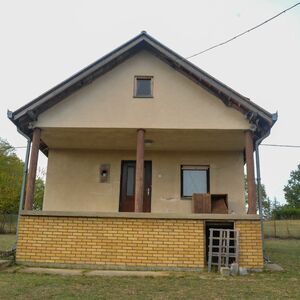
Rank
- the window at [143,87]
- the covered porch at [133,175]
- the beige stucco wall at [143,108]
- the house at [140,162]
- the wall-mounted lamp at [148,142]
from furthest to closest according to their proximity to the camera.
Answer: the covered porch at [133,175] → the wall-mounted lamp at [148,142] → the window at [143,87] → the beige stucco wall at [143,108] → the house at [140,162]

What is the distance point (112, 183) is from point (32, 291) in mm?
6327

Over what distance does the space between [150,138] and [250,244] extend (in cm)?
418

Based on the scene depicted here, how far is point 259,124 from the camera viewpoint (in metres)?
9.62

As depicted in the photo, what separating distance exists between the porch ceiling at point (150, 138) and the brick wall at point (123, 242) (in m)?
2.68

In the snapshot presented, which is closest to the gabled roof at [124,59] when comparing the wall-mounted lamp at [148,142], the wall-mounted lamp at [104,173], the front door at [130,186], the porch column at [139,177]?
the porch column at [139,177]

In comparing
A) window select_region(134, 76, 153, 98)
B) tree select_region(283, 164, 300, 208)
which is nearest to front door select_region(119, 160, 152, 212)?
window select_region(134, 76, 153, 98)

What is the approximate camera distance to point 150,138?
1051 cm

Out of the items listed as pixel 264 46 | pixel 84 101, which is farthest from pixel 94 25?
pixel 264 46

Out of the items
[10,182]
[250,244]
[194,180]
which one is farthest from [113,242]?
[10,182]

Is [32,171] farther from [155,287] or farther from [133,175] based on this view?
[155,287]

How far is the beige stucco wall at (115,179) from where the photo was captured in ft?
37.9

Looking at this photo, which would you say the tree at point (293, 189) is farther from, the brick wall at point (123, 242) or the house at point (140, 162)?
the brick wall at point (123, 242)

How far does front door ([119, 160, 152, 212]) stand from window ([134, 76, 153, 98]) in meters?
2.85

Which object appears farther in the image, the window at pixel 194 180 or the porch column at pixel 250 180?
the window at pixel 194 180
